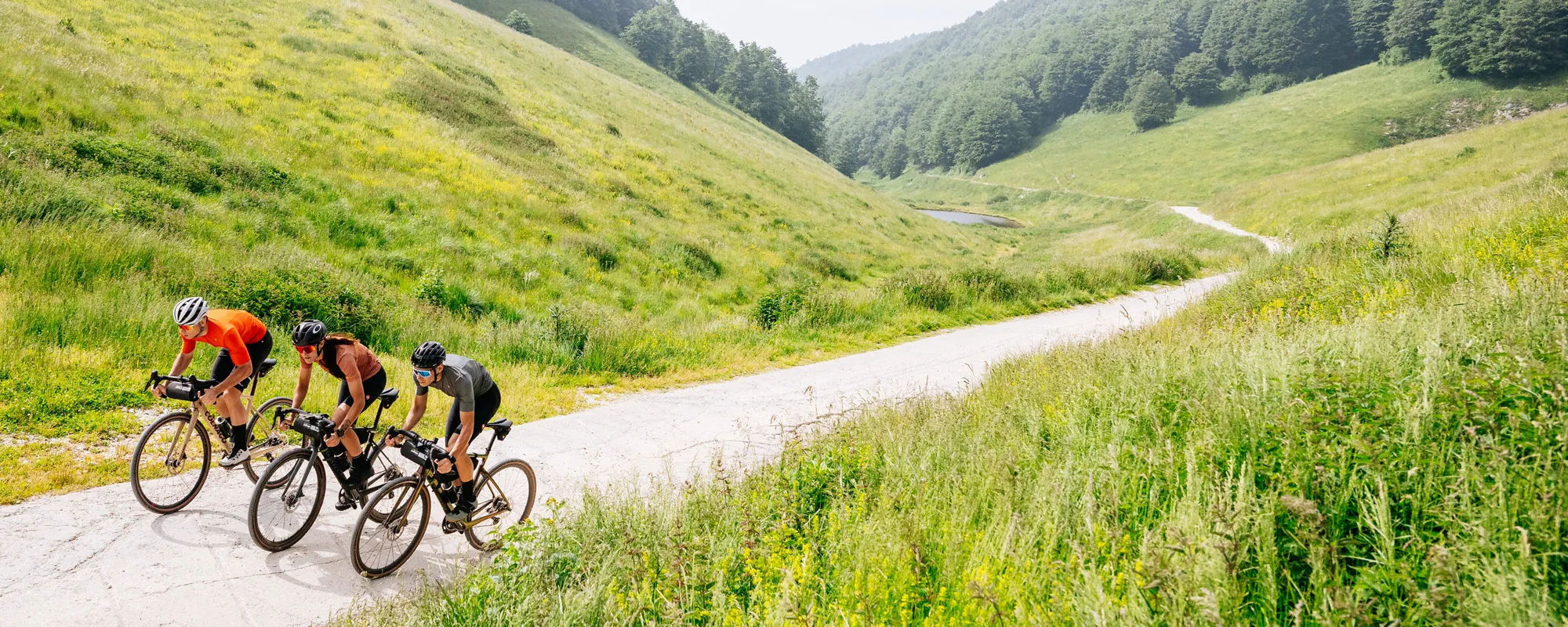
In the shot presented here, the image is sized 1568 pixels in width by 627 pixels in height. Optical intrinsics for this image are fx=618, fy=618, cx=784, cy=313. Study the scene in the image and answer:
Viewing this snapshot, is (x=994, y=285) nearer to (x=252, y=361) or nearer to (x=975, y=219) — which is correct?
(x=252, y=361)

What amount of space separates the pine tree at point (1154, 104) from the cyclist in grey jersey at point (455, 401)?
116364mm

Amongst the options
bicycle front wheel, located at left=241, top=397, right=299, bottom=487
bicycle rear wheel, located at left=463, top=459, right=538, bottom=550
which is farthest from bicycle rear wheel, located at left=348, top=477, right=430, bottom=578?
bicycle front wheel, located at left=241, top=397, right=299, bottom=487

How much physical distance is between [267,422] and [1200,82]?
431ft

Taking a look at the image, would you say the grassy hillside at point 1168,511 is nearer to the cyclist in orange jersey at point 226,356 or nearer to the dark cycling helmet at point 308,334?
the dark cycling helmet at point 308,334

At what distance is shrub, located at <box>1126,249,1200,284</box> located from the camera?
23203mm

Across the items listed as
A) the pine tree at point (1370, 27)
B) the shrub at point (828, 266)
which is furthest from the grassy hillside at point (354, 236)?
the pine tree at point (1370, 27)

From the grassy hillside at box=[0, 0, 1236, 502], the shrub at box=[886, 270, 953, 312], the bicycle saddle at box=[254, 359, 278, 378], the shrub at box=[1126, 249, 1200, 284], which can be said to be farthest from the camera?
the shrub at box=[1126, 249, 1200, 284]

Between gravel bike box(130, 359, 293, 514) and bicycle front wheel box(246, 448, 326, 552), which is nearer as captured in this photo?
bicycle front wheel box(246, 448, 326, 552)

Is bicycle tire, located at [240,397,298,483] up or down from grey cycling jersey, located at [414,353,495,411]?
down

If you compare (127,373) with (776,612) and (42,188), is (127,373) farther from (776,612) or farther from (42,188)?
(776,612)

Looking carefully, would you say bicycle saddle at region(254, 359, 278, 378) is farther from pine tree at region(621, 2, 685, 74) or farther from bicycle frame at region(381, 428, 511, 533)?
pine tree at region(621, 2, 685, 74)

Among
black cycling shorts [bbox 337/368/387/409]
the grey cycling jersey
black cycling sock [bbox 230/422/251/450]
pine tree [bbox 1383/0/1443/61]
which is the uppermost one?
pine tree [bbox 1383/0/1443/61]

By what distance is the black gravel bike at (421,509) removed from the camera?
4.98 meters

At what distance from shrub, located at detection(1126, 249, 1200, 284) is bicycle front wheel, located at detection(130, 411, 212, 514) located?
2480 centimetres
